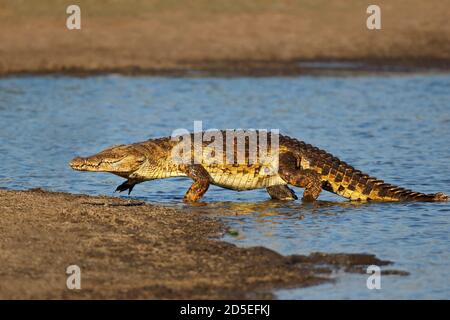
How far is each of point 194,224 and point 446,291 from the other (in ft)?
9.10

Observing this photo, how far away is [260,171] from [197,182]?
73 cm

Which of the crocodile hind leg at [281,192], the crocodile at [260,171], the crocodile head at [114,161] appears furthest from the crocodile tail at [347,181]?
the crocodile head at [114,161]

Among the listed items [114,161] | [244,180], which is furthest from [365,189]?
Result: [114,161]

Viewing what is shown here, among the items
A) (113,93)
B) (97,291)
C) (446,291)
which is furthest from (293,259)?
(113,93)

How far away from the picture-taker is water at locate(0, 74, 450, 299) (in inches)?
359

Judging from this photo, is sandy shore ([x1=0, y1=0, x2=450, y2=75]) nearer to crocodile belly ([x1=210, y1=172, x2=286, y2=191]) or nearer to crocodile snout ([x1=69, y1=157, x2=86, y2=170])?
crocodile belly ([x1=210, y1=172, x2=286, y2=191])

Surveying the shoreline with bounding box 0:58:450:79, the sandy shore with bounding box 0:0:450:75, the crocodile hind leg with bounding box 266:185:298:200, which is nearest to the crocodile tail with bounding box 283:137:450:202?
the crocodile hind leg with bounding box 266:185:298:200

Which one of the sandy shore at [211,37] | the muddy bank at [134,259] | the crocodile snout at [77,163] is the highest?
the sandy shore at [211,37]

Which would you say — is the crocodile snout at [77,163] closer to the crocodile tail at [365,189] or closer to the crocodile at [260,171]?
the crocodile at [260,171]

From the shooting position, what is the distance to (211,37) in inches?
943

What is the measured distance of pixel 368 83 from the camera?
875 inches

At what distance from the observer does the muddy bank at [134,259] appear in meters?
7.30

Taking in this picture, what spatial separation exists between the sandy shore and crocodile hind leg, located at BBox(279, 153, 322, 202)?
471 inches

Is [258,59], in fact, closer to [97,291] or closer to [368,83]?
[368,83]
